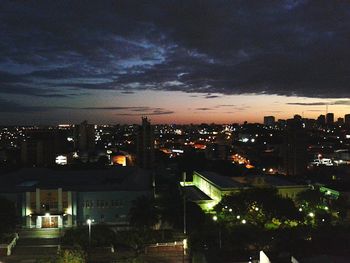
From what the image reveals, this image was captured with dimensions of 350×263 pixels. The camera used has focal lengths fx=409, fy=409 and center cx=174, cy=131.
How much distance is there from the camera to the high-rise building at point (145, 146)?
46.6 meters

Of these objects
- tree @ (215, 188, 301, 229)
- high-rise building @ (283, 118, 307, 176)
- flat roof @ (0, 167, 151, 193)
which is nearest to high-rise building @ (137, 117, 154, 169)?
high-rise building @ (283, 118, 307, 176)

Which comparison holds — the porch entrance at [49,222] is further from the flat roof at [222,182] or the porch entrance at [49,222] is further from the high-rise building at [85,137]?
the high-rise building at [85,137]

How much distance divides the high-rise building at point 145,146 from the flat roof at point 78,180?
19486mm

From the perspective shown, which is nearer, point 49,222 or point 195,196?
point 49,222

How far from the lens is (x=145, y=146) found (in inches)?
1858

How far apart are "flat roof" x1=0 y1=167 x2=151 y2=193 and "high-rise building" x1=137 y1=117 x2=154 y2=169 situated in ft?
63.9

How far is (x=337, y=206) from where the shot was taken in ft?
68.3

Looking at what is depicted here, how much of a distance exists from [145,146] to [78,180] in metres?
23.9

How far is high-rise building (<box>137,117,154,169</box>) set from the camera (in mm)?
46625

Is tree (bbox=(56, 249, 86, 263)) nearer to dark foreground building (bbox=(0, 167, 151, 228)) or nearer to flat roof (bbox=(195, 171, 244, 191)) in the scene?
dark foreground building (bbox=(0, 167, 151, 228))

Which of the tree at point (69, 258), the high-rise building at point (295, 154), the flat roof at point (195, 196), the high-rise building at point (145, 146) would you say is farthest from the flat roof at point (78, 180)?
the high-rise building at point (295, 154)

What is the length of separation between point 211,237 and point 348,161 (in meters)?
37.0

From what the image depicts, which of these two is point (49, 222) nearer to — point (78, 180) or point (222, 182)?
point (78, 180)

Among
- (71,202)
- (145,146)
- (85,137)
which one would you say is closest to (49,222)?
(71,202)
